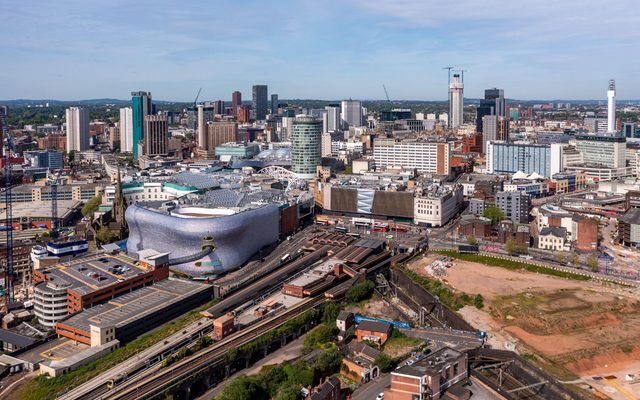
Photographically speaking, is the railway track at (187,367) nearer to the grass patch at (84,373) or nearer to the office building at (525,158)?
the grass patch at (84,373)

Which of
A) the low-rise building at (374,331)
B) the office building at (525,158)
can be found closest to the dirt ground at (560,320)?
the low-rise building at (374,331)

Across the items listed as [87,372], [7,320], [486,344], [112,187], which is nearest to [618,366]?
[486,344]

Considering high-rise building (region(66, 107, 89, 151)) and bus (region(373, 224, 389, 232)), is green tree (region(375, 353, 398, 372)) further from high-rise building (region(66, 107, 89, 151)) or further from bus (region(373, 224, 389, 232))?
high-rise building (region(66, 107, 89, 151))

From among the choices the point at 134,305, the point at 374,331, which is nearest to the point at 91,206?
the point at 134,305

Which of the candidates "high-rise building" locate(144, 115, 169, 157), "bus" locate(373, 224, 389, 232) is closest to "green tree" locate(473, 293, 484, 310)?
"bus" locate(373, 224, 389, 232)

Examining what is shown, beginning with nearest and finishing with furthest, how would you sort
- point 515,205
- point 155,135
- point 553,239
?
1. point 553,239
2. point 515,205
3. point 155,135

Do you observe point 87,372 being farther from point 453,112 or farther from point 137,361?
point 453,112

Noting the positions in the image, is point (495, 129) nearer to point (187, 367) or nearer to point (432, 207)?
point (432, 207)
